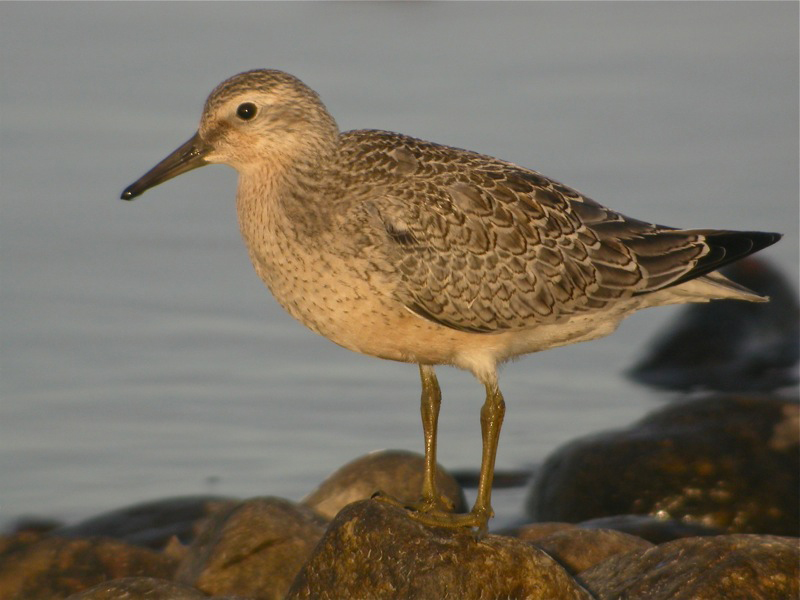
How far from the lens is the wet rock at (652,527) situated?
418 inches

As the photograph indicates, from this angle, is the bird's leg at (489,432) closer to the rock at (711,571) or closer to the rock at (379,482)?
the rock at (711,571)

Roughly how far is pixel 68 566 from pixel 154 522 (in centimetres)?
154

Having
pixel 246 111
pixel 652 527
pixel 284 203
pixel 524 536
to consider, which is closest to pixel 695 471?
pixel 652 527

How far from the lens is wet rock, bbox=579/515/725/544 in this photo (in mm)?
10609

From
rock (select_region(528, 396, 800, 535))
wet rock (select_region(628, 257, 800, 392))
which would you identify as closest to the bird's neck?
rock (select_region(528, 396, 800, 535))

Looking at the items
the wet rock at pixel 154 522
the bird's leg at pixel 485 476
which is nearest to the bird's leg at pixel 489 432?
the bird's leg at pixel 485 476

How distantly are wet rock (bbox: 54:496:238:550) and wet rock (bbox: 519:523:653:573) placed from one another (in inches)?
119

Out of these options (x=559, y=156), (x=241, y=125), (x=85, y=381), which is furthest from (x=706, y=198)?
(x=241, y=125)

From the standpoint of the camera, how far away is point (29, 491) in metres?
12.1

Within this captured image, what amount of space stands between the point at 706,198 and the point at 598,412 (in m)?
3.63

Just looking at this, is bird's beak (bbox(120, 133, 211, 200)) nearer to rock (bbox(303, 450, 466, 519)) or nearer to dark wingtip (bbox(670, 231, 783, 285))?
rock (bbox(303, 450, 466, 519))

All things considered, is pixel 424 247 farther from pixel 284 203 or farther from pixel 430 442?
pixel 430 442

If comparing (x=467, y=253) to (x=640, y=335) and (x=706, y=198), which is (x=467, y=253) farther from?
(x=706, y=198)

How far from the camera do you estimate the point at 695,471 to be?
11188 mm
